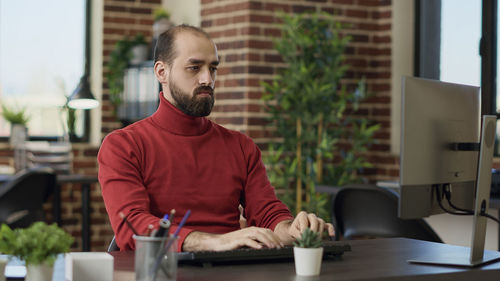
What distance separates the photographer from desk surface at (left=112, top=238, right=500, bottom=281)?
159cm

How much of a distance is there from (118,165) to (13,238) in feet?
2.42

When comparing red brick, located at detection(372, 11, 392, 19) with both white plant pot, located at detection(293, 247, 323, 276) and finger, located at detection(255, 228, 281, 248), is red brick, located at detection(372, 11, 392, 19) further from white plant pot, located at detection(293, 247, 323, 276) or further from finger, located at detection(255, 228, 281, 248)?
white plant pot, located at detection(293, 247, 323, 276)

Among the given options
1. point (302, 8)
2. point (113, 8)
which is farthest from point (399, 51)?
point (113, 8)

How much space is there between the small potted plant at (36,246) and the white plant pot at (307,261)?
1.59ft

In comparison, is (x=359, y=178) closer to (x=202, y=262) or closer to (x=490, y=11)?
(x=490, y=11)

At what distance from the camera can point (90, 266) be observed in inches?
58.1

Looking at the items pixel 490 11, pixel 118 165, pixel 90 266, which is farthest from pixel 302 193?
pixel 90 266

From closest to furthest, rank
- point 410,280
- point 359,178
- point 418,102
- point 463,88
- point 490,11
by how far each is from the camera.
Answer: point 410,280 → point 418,102 → point 463,88 → point 490,11 → point 359,178

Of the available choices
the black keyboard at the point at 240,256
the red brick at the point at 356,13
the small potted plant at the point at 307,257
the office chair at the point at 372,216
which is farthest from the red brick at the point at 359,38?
the small potted plant at the point at 307,257

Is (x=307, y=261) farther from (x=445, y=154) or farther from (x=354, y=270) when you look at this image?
(x=445, y=154)

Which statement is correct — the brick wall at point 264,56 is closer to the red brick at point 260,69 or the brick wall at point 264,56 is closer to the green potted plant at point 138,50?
the red brick at point 260,69

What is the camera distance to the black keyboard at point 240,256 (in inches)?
66.5

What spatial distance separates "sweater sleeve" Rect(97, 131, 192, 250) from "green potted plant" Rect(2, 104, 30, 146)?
11.7 feet

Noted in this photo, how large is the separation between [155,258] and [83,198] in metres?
4.03
